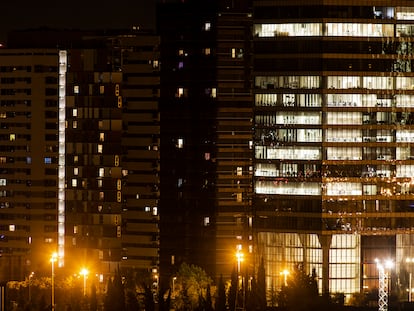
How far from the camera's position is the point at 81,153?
186 meters

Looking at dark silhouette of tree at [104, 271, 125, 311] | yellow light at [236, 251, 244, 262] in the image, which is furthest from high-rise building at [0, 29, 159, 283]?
dark silhouette of tree at [104, 271, 125, 311]

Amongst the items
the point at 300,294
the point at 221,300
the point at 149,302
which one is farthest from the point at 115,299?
the point at 300,294

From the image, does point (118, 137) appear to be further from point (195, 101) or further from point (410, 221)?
point (410, 221)

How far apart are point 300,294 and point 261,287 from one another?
4.65 metres

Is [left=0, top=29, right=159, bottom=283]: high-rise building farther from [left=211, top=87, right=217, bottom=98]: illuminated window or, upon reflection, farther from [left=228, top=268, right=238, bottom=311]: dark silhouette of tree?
[left=228, top=268, right=238, bottom=311]: dark silhouette of tree

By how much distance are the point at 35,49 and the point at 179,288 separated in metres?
40.8

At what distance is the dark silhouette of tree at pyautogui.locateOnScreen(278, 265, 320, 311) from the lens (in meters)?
147

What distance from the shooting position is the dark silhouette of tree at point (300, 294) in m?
147

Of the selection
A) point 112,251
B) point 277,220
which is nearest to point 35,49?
point 112,251

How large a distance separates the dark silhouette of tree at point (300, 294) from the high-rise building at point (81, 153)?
23.5 m

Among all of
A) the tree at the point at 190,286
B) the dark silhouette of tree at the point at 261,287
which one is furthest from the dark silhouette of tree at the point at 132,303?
the dark silhouette of tree at the point at 261,287

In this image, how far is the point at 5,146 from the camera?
196 meters

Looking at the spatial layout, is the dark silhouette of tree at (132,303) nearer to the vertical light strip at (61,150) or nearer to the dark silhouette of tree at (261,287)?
the dark silhouette of tree at (261,287)

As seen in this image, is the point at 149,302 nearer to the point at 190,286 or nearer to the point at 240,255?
the point at 190,286
